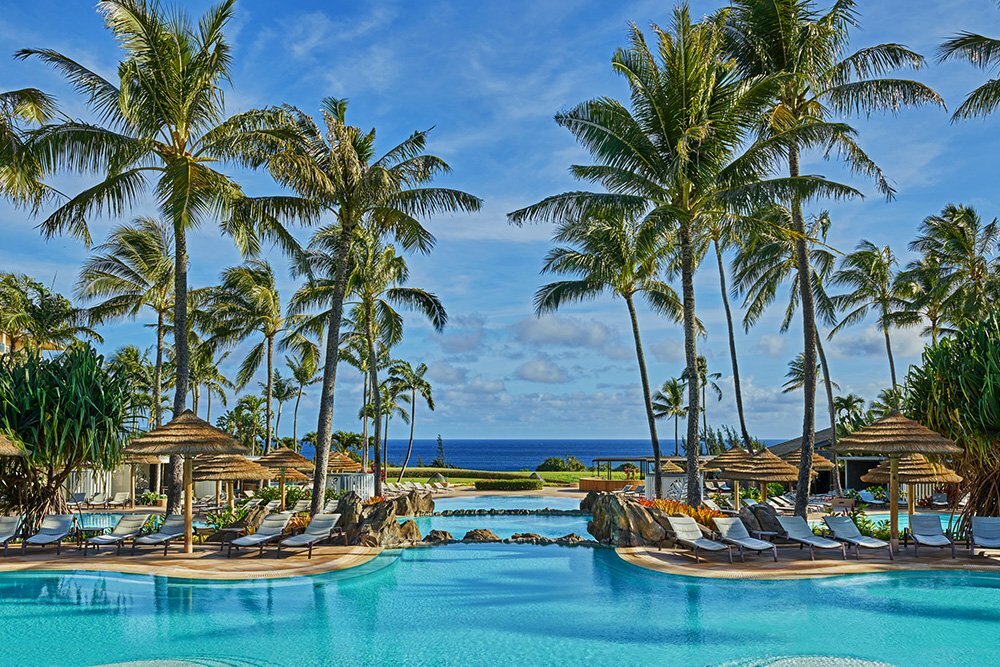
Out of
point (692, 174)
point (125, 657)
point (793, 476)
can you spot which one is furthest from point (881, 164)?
point (125, 657)

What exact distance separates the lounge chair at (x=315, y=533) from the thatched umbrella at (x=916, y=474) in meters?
11.4

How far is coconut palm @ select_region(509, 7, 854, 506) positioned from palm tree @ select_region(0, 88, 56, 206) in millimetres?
10051

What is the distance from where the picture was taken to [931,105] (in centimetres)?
1677

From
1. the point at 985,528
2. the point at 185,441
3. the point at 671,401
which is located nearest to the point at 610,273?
the point at 985,528

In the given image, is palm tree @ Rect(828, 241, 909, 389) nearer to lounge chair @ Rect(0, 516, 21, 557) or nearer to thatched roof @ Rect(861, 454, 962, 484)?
thatched roof @ Rect(861, 454, 962, 484)

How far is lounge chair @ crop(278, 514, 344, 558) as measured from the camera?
47.2 ft

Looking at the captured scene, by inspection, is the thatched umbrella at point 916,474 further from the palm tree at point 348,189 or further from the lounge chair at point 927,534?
the palm tree at point 348,189

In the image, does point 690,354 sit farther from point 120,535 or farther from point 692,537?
point 120,535

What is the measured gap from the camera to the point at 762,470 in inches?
780

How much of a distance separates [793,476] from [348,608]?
512 inches

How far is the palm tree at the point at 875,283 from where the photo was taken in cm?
3144

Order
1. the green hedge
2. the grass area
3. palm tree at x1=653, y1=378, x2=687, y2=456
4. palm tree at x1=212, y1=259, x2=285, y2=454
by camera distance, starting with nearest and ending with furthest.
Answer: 1. palm tree at x1=212, y1=259, x2=285, y2=454
2. the green hedge
3. the grass area
4. palm tree at x1=653, y1=378, x2=687, y2=456

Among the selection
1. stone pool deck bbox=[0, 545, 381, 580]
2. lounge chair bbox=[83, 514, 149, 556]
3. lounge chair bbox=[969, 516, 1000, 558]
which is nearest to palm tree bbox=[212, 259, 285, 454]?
lounge chair bbox=[83, 514, 149, 556]

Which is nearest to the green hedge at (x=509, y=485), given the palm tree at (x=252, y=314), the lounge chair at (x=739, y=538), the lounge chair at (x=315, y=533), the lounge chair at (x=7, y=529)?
the palm tree at (x=252, y=314)
